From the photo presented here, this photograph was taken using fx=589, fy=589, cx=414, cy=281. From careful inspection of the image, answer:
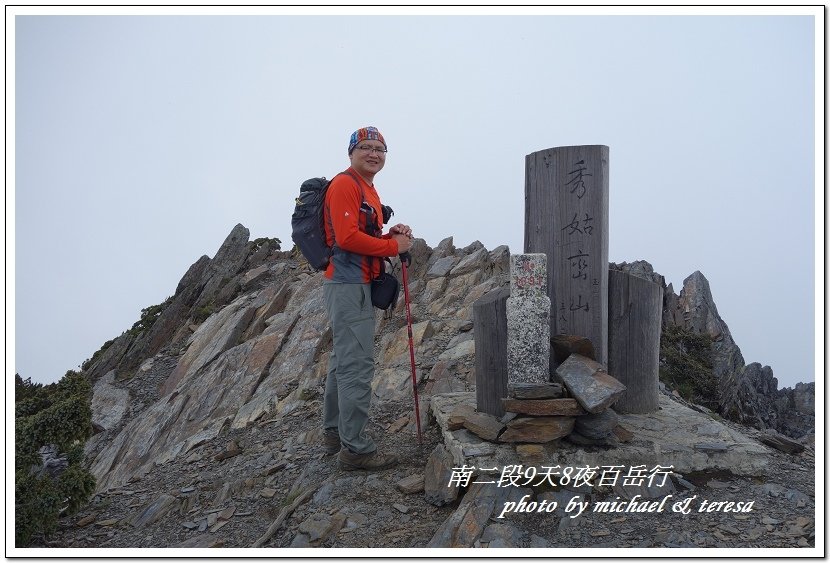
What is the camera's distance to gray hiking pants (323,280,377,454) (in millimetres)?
6668

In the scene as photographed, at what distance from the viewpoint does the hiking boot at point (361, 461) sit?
6.90 m

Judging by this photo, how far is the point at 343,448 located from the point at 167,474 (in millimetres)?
3502

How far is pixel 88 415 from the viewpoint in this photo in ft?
24.1

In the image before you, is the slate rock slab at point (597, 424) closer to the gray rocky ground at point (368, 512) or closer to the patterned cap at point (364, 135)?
the gray rocky ground at point (368, 512)

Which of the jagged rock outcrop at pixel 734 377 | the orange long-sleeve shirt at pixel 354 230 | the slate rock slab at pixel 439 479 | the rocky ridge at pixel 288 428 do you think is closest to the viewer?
the rocky ridge at pixel 288 428

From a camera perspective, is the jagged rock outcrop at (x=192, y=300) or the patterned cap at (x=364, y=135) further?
the jagged rock outcrop at (x=192, y=300)

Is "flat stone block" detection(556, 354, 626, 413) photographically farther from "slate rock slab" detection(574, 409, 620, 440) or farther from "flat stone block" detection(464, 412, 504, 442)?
"flat stone block" detection(464, 412, 504, 442)

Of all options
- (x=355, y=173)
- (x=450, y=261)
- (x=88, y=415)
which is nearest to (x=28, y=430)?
(x=88, y=415)

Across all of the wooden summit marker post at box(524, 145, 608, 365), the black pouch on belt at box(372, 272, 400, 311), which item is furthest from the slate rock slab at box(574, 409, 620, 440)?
the black pouch on belt at box(372, 272, 400, 311)

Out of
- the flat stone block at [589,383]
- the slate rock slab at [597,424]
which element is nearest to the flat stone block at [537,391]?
the flat stone block at [589,383]

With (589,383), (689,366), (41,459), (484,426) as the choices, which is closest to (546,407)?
(589,383)

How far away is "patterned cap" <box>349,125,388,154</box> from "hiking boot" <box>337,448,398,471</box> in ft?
11.6

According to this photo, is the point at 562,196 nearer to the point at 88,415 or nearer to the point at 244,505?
the point at 244,505

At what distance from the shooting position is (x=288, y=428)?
930 centimetres
